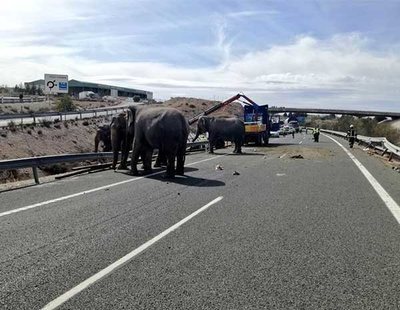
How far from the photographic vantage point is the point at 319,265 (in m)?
Result: 6.07

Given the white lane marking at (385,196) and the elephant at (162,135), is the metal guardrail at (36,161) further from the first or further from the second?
the white lane marking at (385,196)

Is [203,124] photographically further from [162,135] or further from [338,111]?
[338,111]

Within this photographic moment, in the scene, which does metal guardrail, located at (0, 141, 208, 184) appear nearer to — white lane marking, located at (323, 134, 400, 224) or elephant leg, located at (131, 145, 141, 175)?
elephant leg, located at (131, 145, 141, 175)

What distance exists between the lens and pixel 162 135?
1527 cm

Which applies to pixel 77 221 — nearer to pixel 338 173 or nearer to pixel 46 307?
pixel 46 307

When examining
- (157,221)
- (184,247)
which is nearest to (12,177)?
(157,221)

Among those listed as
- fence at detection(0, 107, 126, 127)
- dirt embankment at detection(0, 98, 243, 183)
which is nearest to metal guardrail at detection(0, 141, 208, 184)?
dirt embankment at detection(0, 98, 243, 183)

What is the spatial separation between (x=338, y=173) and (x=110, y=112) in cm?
4213

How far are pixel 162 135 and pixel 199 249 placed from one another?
8785 millimetres

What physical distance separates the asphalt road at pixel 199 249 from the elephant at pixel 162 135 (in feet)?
9.59

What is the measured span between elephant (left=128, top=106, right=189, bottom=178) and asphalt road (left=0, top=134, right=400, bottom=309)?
9.59 ft

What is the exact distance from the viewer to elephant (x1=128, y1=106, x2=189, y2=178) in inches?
596

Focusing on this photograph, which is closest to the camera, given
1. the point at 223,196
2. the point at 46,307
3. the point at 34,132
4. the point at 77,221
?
the point at 46,307

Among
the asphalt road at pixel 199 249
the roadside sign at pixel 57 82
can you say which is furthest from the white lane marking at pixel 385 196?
the roadside sign at pixel 57 82
